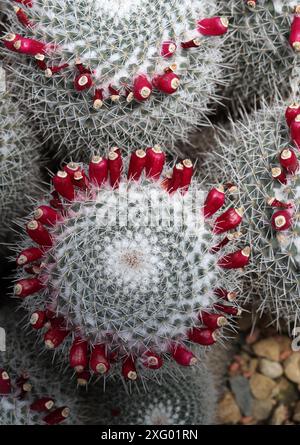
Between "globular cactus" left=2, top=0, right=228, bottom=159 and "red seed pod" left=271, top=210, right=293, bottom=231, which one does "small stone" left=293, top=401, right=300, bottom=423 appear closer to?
"red seed pod" left=271, top=210, right=293, bottom=231

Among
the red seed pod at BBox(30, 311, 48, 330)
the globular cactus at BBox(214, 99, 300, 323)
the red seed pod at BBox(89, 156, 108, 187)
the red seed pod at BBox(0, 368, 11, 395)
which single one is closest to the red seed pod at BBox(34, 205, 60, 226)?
the red seed pod at BBox(89, 156, 108, 187)

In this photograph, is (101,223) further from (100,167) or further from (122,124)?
(122,124)

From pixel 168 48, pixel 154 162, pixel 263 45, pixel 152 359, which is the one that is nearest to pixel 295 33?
pixel 263 45

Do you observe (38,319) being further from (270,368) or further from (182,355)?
(270,368)

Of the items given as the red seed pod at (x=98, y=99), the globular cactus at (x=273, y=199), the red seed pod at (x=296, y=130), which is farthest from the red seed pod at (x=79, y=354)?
the red seed pod at (x=296, y=130)

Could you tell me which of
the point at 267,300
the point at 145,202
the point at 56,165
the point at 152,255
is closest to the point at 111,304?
the point at 152,255
